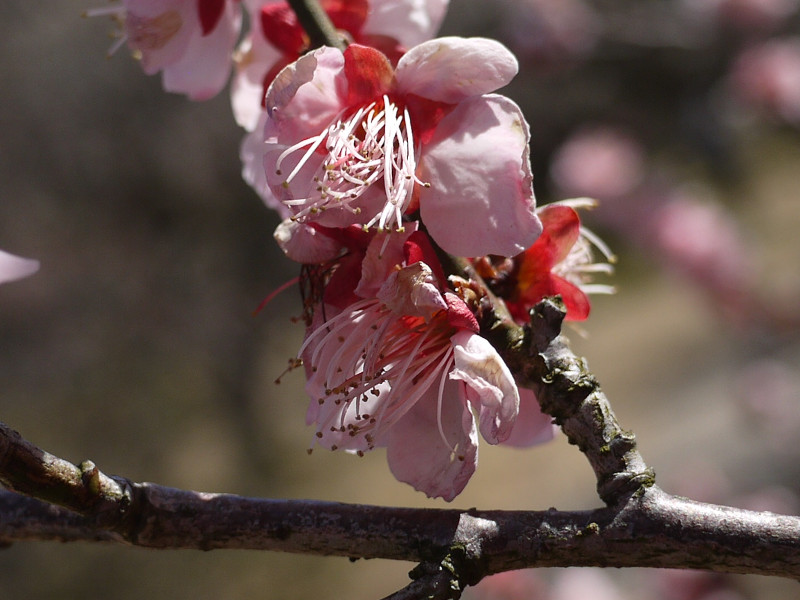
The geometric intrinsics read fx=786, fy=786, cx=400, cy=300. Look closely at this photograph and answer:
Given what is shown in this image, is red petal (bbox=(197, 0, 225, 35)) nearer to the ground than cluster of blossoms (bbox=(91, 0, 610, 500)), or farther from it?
farther from it

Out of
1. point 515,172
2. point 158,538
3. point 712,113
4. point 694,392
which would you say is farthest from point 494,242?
point 694,392

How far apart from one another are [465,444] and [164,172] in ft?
12.3

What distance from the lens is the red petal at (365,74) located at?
0.45 metres

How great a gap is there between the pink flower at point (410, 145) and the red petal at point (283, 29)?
139 millimetres

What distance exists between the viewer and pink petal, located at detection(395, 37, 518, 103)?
425 millimetres

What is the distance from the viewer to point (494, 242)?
419mm

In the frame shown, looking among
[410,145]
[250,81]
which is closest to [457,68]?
[410,145]

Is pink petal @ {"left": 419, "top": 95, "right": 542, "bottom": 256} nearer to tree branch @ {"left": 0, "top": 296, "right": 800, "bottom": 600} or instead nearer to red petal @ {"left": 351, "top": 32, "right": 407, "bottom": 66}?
tree branch @ {"left": 0, "top": 296, "right": 800, "bottom": 600}

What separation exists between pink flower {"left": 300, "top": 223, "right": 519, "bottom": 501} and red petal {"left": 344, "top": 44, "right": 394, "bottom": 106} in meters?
0.09

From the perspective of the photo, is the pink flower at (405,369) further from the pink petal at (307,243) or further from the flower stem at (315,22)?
the flower stem at (315,22)

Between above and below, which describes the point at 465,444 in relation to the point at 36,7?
below

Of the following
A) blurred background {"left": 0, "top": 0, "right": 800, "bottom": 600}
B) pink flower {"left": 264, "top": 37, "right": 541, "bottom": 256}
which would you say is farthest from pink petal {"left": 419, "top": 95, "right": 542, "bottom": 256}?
blurred background {"left": 0, "top": 0, "right": 800, "bottom": 600}

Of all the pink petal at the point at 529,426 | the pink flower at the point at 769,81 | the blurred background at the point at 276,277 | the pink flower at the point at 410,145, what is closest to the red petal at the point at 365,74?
the pink flower at the point at 410,145

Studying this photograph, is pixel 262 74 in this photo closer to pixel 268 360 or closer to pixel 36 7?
pixel 268 360
